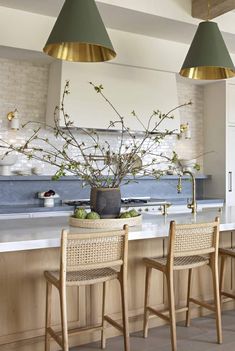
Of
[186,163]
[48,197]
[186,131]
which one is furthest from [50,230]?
[186,131]

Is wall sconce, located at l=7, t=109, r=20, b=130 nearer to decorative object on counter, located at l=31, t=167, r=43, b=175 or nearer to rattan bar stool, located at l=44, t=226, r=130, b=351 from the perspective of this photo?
decorative object on counter, located at l=31, t=167, r=43, b=175

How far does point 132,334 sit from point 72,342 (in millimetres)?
533

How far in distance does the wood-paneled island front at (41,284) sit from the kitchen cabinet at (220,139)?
311 centimetres

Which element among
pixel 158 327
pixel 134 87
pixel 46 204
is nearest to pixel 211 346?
pixel 158 327

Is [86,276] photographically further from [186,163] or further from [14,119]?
[186,163]

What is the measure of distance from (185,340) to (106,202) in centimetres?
128

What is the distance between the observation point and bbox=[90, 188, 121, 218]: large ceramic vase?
3.29 meters

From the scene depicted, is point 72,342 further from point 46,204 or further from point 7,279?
point 46,204

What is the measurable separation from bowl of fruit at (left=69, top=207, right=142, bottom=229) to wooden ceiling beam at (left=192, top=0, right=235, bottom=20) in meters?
2.84

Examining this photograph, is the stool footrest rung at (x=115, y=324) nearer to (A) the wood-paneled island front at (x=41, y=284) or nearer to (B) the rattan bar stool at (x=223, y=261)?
(A) the wood-paneled island front at (x=41, y=284)

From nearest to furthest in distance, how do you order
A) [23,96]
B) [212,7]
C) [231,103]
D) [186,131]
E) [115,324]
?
[115,324]
[212,7]
[23,96]
[231,103]
[186,131]

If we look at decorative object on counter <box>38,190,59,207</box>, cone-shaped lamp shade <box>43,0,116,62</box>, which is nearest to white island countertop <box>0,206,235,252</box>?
cone-shaped lamp shade <box>43,0,116,62</box>

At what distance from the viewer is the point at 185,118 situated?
6.94 m

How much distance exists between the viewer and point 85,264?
2617mm
